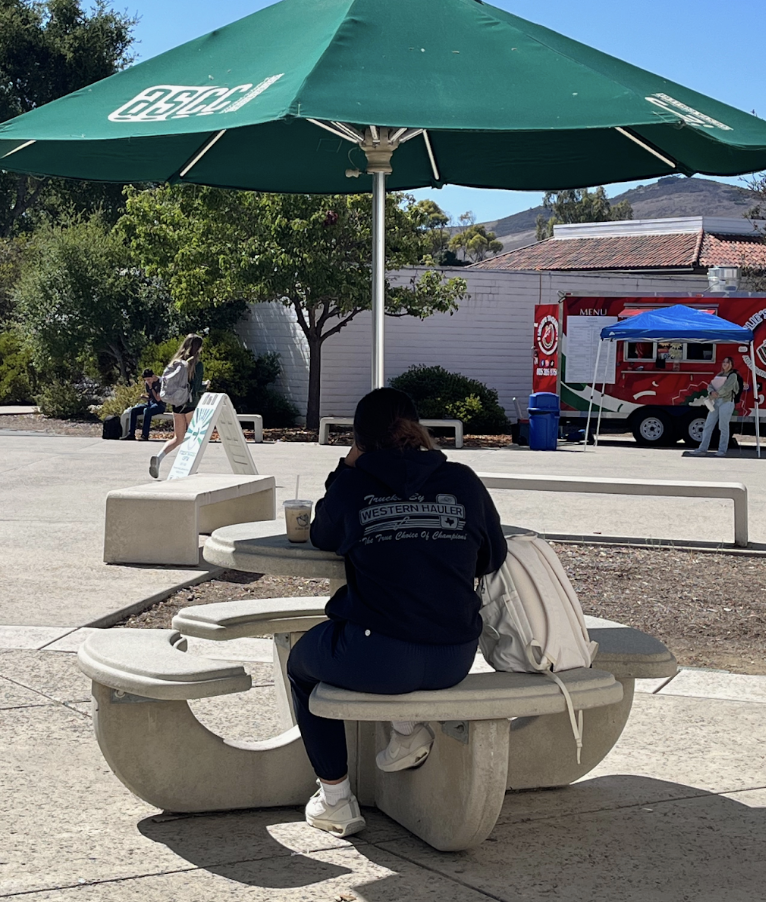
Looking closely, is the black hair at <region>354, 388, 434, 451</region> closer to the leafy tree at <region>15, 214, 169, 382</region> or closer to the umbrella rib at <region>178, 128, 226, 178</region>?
the umbrella rib at <region>178, 128, 226, 178</region>

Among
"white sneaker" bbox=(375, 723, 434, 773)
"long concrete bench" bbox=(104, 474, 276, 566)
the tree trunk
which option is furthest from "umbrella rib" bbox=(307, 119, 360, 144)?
the tree trunk

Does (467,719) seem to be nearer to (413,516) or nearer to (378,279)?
(413,516)

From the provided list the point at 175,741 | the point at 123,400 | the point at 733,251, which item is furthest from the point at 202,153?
the point at 733,251

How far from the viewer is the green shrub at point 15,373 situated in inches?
1163

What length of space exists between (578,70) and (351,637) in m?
2.12

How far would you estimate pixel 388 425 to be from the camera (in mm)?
4094

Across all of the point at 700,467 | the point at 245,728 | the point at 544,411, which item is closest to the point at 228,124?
the point at 245,728

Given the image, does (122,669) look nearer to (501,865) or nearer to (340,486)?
(340,486)

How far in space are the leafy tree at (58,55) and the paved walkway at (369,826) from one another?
146ft

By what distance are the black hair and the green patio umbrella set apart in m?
0.93

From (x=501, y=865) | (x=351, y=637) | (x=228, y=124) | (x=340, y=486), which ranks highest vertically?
(x=228, y=124)

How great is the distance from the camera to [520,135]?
20.6ft

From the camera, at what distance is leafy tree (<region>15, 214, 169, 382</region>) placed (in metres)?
25.7

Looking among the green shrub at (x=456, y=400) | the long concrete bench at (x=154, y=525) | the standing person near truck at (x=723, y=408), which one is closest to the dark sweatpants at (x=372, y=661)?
the long concrete bench at (x=154, y=525)
